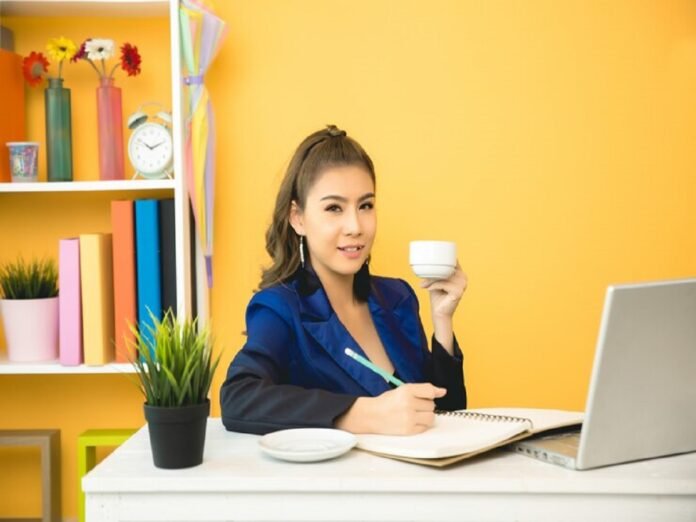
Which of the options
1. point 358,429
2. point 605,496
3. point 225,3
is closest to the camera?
point 605,496

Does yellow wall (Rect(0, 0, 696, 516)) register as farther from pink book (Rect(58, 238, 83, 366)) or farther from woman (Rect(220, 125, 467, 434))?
woman (Rect(220, 125, 467, 434))

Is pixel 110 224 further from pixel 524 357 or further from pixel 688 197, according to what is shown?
pixel 688 197

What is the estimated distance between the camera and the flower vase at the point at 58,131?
2600mm

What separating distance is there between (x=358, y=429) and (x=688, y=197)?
1.86 m

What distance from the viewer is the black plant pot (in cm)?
121

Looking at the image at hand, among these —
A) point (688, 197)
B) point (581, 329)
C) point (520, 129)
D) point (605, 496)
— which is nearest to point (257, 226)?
point (520, 129)

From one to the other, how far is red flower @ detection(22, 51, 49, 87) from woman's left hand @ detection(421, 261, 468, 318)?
1.44m

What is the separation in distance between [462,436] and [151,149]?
1.61 metres

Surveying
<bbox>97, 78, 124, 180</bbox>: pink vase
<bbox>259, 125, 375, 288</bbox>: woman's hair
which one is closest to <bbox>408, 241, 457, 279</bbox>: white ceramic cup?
<bbox>259, 125, 375, 288</bbox>: woman's hair

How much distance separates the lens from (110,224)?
9.23 ft

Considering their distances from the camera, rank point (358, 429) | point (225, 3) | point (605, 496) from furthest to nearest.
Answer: point (225, 3) < point (358, 429) < point (605, 496)

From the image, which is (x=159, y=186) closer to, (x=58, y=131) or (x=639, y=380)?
(x=58, y=131)

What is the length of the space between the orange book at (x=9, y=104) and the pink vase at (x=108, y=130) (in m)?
0.26

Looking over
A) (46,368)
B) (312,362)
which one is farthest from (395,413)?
(46,368)
